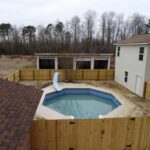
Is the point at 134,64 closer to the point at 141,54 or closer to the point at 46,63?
the point at 141,54

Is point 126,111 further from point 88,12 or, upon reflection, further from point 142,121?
point 88,12

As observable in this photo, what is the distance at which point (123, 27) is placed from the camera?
165 feet

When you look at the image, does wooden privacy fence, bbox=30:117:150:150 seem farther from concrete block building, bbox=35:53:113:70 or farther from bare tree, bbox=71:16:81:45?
bare tree, bbox=71:16:81:45

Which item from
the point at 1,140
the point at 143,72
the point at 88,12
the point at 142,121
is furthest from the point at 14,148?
the point at 88,12

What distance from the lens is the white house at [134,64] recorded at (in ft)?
49.7

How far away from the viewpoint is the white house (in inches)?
596

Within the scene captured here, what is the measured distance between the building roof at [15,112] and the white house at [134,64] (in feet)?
35.4

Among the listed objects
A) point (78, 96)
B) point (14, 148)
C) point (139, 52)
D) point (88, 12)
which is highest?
point (88, 12)

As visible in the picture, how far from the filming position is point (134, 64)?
17.1 metres

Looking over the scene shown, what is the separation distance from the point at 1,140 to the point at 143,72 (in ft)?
45.2

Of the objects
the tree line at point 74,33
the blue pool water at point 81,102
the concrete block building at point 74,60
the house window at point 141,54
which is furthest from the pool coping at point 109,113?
the tree line at point 74,33

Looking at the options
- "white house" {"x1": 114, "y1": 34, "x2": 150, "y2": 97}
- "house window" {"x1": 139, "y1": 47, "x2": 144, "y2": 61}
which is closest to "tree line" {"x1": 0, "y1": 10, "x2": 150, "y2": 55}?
"white house" {"x1": 114, "y1": 34, "x2": 150, "y2": 97}

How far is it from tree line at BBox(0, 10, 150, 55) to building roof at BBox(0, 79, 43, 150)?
124ft

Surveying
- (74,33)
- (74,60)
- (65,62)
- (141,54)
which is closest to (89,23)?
(74,33)
